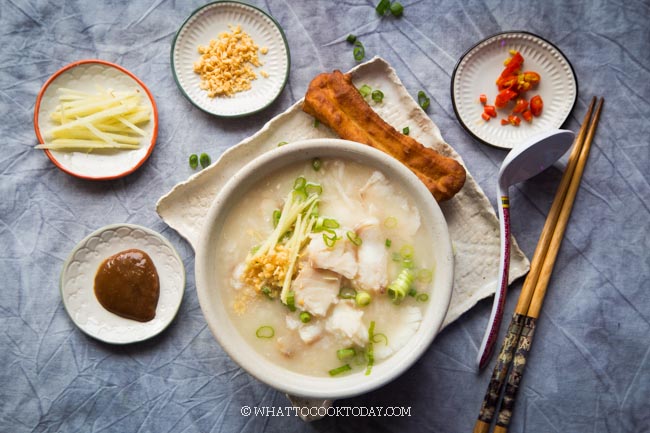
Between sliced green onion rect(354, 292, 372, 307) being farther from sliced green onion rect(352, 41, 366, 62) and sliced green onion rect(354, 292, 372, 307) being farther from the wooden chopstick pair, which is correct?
sliced green onion rect(352, 41, 366, 62)

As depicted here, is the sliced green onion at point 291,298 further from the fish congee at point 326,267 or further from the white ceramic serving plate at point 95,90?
the white ceramic serving plate at point 95,90

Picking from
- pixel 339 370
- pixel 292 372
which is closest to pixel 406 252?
pixel 339 370

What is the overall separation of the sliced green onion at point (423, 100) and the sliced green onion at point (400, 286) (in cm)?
87

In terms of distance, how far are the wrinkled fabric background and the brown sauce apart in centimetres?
14

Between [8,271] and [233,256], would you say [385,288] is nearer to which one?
[233,256]

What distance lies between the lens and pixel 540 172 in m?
2.42

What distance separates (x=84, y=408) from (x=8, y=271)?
0.72m

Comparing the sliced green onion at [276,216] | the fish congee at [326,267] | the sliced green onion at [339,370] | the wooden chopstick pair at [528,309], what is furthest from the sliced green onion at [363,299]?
the wooden chopstick pair at [528,309]

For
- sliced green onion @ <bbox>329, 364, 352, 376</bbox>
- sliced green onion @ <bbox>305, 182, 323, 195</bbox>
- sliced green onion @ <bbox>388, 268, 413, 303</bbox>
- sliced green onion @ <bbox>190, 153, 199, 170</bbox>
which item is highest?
sliced green onion @ <bbox>305, 182, 323, 195</bbox>

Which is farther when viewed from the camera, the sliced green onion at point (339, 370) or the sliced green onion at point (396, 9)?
the sliced green onion at point (396, 9)

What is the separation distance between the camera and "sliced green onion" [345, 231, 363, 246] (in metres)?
1.88

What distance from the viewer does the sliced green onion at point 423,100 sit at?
95.7 inches

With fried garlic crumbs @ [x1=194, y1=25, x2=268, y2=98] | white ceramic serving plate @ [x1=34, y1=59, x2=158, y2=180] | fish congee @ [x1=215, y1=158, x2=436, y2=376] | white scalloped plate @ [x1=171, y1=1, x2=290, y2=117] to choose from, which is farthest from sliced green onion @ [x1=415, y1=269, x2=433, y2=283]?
white ceramic serving plate @ [x1=34, y1=59, x2=158, y2=180]

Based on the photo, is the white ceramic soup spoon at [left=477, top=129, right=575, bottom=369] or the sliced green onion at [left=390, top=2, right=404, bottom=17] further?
the sliced green onion at [left=390, top=2, right=404, bottom=17]
